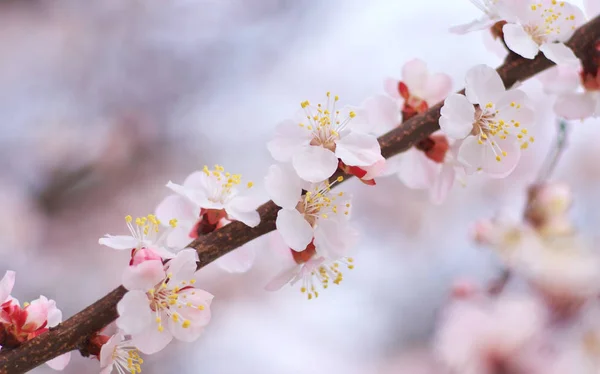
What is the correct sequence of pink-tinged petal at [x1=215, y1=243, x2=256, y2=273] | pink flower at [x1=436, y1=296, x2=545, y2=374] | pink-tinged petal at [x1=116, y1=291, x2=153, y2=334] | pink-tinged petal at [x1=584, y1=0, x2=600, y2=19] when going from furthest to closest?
pink flower at [x1=436, y1=296, x2=545, y2=374], pink-tinged petal at [x1=584, y1=0, x2=600, y2=19], pink-tinged petal at [x1=215, y1=243, x2=256, y2=273], pink-tinged petal at [x1=116, y1=291, x2=153, y2=334]

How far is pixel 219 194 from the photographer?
588 mm

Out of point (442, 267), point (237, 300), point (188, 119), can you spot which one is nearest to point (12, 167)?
point (188, 119)

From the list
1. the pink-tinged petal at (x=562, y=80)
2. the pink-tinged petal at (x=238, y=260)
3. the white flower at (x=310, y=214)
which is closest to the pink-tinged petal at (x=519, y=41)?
the pink-tinged petal at (x=562, y=80)

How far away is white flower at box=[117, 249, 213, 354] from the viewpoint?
487mm

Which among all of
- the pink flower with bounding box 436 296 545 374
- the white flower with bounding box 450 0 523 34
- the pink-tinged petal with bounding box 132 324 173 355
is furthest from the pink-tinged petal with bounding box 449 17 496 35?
the pink flower with bounding box 436 296 545 374

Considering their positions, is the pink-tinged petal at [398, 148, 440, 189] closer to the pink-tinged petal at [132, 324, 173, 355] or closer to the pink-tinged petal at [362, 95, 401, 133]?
the pink-tinged petal at [362, 95, 401, 133]

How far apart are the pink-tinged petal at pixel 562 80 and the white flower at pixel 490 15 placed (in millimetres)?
112

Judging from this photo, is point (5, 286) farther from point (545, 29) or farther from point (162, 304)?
point (545, 29)

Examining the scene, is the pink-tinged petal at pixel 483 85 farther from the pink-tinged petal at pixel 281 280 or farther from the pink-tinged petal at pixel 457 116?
the pink-tinged petal at pixel 281 280

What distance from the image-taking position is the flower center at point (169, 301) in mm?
511

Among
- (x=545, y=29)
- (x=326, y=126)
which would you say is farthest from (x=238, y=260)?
(x=545, y=29)

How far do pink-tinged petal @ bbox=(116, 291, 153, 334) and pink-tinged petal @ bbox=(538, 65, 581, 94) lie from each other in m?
0.50

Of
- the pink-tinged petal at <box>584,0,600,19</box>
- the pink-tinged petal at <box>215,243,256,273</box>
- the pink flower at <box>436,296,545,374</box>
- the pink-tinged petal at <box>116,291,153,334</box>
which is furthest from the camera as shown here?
the pink flower at <box>436,296,545,374</box>

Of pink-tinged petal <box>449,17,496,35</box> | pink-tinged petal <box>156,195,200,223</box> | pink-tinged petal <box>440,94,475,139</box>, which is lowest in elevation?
pink-tinged petal <box>156,195,200,223</box>
